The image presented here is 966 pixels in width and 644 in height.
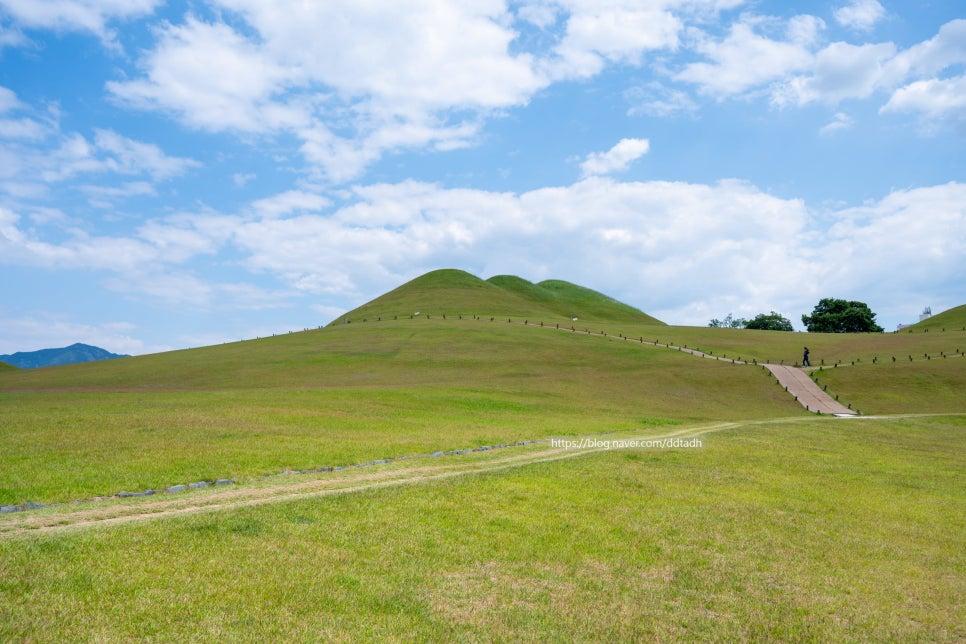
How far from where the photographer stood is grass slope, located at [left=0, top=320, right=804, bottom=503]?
2309cm

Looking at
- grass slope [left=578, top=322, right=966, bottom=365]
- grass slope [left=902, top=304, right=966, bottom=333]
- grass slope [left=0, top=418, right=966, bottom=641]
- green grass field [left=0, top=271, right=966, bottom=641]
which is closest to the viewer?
grass slope [left=0, top=418, right=966, bottom=641]

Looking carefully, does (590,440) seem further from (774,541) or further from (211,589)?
(211,589)

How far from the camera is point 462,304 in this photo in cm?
15000

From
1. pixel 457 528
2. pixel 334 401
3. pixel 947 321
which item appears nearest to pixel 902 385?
pixel 334 401

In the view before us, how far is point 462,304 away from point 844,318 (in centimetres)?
10206

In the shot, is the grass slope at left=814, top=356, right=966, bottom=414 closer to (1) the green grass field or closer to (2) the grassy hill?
(1) the green grass field

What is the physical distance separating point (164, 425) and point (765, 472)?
88.0ft

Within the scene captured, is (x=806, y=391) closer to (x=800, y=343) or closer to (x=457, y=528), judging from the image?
(x=800, y=343)

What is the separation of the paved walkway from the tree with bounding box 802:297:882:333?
102 metres

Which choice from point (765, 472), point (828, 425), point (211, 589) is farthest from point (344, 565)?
point (828, 425)

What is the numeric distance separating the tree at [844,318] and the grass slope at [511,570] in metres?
168

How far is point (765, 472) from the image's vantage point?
2534 cm

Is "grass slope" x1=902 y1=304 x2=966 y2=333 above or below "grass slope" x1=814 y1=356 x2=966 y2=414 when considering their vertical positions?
above

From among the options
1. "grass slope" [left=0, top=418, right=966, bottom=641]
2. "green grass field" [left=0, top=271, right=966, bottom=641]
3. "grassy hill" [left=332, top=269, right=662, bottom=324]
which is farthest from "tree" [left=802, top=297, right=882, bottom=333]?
"grass slope" [left=0, top=418, right=966, bottom=641]
